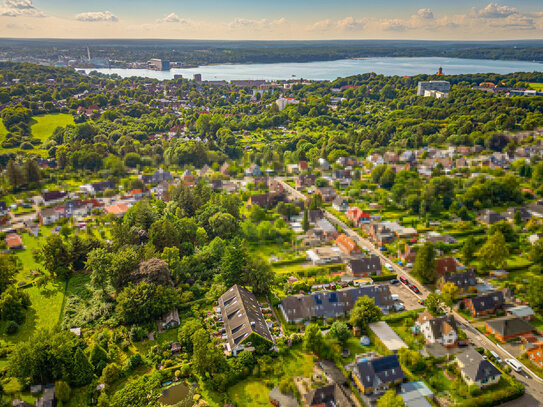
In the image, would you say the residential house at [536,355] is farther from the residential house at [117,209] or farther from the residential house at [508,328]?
the residential house at [117,209]

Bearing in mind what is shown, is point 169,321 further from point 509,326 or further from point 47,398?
point 509,326

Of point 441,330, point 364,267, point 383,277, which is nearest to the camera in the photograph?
point 441,330

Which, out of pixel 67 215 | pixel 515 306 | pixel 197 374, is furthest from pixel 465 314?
pixel 67 215

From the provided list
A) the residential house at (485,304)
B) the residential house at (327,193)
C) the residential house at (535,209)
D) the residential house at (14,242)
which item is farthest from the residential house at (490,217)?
the residential house at (14,242)

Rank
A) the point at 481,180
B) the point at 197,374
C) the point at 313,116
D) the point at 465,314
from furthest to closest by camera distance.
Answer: the point at 313,116, the point at 481,180, the point at 465,314, the point at 197,374

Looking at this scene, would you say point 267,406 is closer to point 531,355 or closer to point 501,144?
point 531,355

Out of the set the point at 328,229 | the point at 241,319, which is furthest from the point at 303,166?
the point at 241,319
